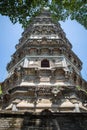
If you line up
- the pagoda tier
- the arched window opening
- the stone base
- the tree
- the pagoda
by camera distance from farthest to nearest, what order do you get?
the arched window opening < the pagoda tier < the pagoda < the tree < the stone base

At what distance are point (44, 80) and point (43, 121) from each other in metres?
13.7

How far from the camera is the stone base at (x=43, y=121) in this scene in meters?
9.94

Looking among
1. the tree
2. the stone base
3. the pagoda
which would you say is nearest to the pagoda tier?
the pagoda

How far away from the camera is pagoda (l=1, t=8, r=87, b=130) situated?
2050 cm

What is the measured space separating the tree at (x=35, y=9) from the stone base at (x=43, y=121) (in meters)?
4.30

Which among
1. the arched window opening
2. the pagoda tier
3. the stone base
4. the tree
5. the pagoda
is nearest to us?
the stone base

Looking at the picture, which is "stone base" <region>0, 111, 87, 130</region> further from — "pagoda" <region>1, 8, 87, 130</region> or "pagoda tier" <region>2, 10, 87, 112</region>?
"pagoda tier" <region>2, 10, 87, 112</region>

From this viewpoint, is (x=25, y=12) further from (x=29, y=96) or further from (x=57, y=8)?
(x=29, y=96)

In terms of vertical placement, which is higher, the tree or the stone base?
the tree

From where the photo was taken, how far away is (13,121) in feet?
34.0

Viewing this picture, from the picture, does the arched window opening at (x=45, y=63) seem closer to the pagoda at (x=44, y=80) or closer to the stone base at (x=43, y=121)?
the pagoda at (x=44, y=80)

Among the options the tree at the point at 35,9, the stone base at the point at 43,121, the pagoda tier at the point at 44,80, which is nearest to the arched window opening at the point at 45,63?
the pagoda tier at the point at 44,80

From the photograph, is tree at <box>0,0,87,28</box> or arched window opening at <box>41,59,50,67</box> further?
arched window opening at <box>41,59,50,67</box>

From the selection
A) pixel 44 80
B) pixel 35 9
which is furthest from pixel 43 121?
pixel 44 80
